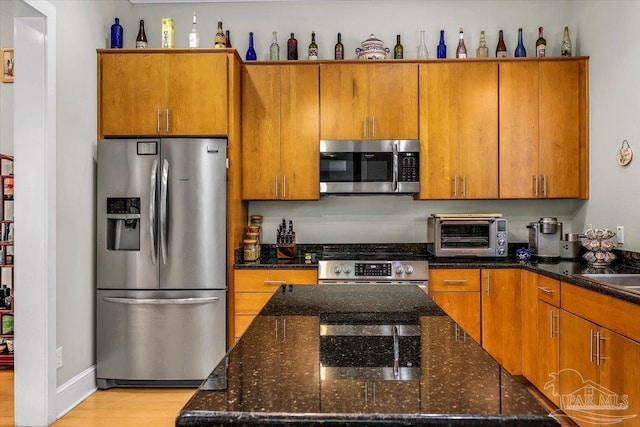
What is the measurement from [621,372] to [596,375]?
24 centimetres

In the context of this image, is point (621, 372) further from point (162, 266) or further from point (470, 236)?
point (162, 266)

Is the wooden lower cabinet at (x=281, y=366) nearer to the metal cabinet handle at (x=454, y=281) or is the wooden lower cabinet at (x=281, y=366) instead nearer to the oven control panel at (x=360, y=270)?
the oven control panel at (x=360, y=270)

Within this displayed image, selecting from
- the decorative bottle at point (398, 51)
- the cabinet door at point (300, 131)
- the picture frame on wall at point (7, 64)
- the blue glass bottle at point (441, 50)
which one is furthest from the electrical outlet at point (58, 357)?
the blue glass bottle at point (441, 50)

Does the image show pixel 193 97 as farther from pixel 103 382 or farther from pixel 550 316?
pixel 550 316

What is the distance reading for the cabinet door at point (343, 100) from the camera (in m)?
3.77

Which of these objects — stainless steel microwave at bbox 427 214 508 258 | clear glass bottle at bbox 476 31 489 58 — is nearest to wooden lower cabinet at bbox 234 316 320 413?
stainless steel microwave at bbox 427 214 508 258

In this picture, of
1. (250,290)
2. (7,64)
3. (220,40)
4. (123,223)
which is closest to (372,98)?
(220,40)

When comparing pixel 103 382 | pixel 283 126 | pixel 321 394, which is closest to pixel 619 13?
pixel 283 126

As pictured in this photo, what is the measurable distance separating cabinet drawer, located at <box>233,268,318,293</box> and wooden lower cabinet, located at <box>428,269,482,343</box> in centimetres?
89

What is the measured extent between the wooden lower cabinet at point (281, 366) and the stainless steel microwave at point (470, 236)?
2.44 metres

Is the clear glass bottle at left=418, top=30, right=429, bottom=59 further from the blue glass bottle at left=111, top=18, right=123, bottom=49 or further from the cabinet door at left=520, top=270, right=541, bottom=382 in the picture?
the blue glass bottle at left=111, top=18, right=123, bottom=49

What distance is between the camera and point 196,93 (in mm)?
3482

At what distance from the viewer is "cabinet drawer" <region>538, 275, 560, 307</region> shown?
114 inches

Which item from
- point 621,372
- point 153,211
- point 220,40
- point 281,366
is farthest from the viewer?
point 220,40
